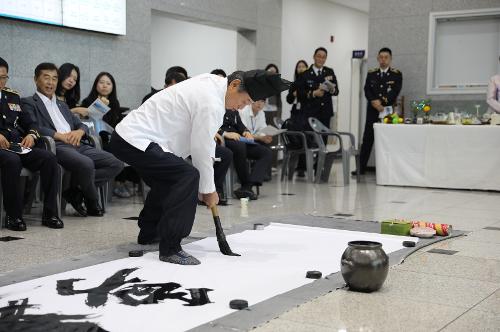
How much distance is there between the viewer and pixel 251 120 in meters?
7.04

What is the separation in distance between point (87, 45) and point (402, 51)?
14.2 ft

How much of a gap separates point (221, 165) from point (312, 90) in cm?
288

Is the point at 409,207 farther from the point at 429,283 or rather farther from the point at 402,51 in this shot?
the point at 402,51

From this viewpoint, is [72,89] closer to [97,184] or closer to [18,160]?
[97,184]

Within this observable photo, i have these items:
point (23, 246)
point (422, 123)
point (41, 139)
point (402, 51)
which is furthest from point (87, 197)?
point (402, 51)

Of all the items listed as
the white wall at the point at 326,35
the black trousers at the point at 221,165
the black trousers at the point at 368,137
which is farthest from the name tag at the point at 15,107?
the white wall at the point at 326,35

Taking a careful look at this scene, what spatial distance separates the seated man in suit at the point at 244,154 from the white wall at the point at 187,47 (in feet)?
16.2

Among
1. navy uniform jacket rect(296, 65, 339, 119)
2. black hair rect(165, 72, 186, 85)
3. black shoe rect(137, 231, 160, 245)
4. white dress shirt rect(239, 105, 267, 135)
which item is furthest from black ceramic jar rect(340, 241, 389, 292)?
navy uniform jacket rect(296, 65, 339, 119)

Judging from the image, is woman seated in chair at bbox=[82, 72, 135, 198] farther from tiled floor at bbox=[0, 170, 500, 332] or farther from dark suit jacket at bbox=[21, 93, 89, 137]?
dark suit jacket at bbox=[21, 93, 89, 137]

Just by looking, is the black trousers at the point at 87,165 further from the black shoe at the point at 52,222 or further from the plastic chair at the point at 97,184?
the black shoe at the point at 52,222

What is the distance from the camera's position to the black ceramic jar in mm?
2816

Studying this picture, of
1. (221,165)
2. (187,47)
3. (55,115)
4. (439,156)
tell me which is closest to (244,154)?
(221,165)

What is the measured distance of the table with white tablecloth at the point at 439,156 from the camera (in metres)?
7.12

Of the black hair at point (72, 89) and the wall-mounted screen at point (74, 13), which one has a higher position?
the wall-mounted screen at point (74, 13)
